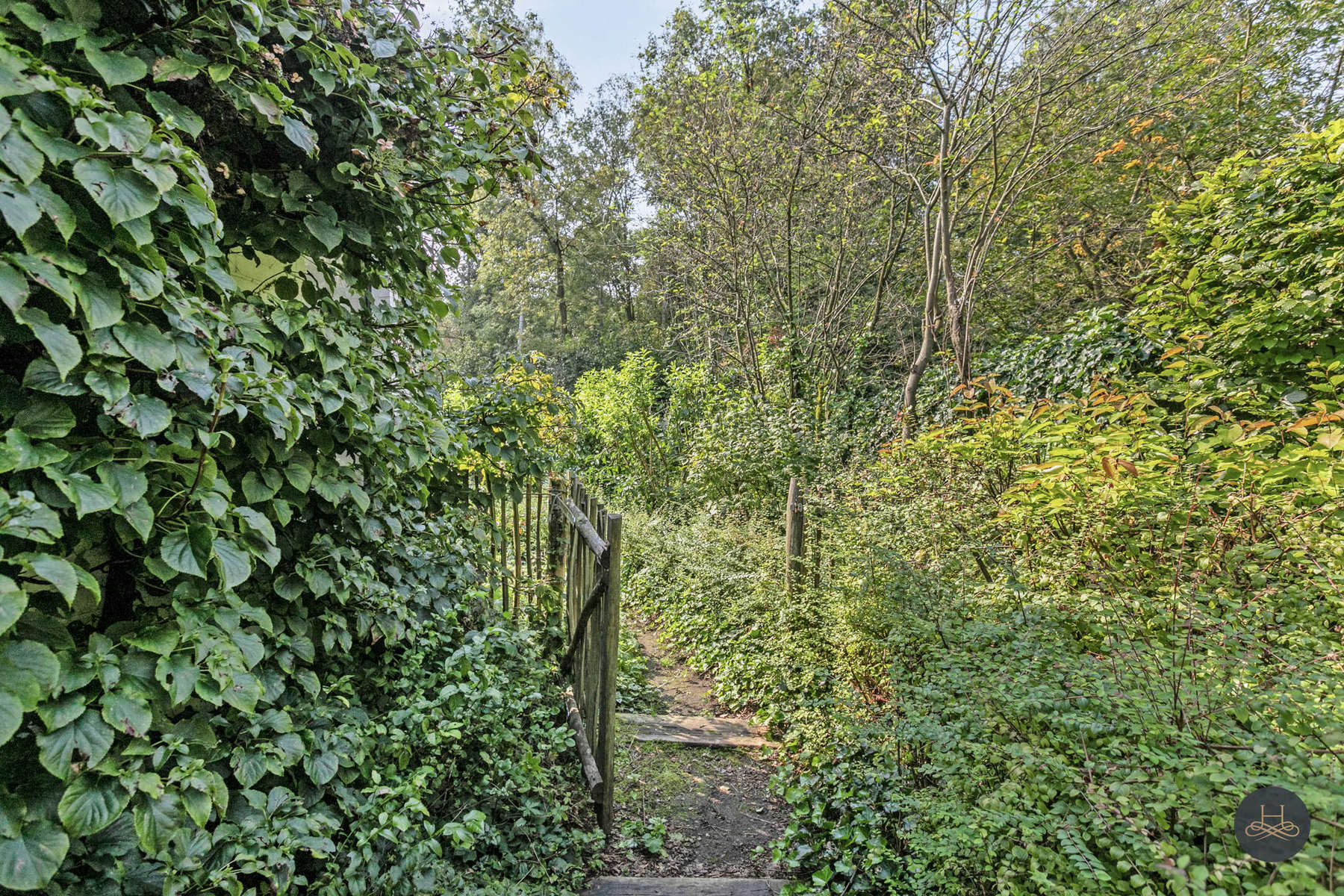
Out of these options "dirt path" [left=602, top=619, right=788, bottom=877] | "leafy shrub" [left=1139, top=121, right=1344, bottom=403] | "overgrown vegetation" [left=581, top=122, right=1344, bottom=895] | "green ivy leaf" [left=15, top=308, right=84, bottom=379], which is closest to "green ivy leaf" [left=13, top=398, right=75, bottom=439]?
"green ivy leaf" [left=15, top=308, right=84, bottom=379]

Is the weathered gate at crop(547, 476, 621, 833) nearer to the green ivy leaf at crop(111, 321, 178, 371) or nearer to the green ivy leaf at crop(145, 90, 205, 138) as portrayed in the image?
the green ivy leaf at crop(111, 321, 178, 371)

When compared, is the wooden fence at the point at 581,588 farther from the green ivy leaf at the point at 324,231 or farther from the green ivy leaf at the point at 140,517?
the green ivy leaf at the point at 140,517

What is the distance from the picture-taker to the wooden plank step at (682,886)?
2.39 metres

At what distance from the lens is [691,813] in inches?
118

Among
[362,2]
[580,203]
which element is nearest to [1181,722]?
[362,2]

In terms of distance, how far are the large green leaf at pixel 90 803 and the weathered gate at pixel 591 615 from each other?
175 cm

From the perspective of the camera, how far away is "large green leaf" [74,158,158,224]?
3.90 ft

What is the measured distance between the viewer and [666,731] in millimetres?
3783

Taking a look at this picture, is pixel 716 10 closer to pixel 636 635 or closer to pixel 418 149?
pixel 418 149

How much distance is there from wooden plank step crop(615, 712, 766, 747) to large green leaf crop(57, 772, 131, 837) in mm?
2787

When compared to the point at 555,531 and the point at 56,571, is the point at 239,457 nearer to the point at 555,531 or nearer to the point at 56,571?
the point at 56,571

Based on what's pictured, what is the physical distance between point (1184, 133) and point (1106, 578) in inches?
279

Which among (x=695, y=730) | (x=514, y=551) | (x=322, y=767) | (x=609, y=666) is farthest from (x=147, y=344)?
(x=695, y=730)

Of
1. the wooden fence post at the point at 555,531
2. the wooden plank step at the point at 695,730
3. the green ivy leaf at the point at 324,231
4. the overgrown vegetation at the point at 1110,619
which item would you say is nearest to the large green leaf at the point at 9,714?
the green ivy leaf at the point at 324,231
